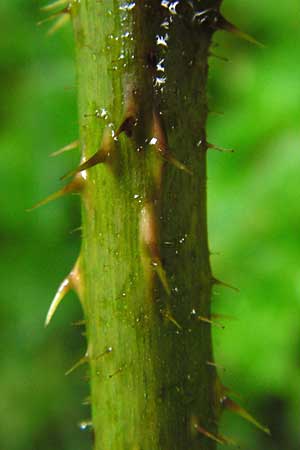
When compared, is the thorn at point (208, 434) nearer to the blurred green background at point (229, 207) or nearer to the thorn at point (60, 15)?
the thorn at point (60, 15)

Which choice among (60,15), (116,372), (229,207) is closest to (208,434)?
(116,372)

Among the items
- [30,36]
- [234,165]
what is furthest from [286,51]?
[30,36]

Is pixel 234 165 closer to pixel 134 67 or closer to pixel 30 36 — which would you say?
pixel 30 36

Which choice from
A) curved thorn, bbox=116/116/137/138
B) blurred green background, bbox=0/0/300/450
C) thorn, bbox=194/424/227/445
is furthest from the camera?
blurred green background, bbox=0/0/300/450

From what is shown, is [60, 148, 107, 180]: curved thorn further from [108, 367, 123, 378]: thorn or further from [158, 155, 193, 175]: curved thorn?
[108, 367, 123, 378]: thorn

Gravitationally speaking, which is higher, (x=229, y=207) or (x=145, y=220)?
(x=145, y=220)

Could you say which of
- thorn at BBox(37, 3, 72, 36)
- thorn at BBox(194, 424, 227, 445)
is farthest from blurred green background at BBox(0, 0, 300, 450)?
thorn at BBox(37, 3, 72, 36)

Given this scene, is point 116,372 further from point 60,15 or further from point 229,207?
point 229,207

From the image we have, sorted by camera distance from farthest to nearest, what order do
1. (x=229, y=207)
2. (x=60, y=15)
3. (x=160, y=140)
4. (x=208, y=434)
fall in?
(x=229, y=207) → (x=60, y=15) → (x=208, y=434) → (x=160, y=140)
